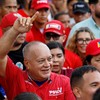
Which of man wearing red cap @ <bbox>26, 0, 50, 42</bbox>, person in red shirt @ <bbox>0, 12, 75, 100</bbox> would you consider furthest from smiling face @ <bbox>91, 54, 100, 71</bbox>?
man wearing red cap @ <bbox>26, 0, 50, 42</bbox>

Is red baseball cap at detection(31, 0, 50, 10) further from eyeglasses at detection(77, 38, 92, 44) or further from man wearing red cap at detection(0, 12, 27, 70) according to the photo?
man wearing red cap at detection(0, 12, 27, 70)

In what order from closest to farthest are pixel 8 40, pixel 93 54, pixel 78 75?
1. pixel 78 75
2. pixel 8 40
3. pixel 93 54

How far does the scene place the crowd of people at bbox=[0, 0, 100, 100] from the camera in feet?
20.7

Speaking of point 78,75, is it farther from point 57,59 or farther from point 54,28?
point 54,28

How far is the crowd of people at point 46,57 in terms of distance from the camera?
20.7ft

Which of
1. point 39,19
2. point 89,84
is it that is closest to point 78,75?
point 89,84

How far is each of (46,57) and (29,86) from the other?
39cm

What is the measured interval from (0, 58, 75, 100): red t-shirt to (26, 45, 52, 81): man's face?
0.30 ft

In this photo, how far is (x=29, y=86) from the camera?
6645mm

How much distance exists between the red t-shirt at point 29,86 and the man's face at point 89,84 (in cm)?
52

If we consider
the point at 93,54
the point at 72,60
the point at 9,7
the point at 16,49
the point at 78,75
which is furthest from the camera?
the point at 9,7

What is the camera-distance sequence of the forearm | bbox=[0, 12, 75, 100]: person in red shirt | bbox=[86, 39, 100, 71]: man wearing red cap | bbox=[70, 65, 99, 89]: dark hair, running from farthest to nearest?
bbox=[86, 39, 100, 71]: man wearing red cap < bbox=[0, 12, 75, 100]: person in red shirt < the forearm < bbox=[70, 65, 99, 89]: dark hair

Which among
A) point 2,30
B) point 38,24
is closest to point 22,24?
point 2,30

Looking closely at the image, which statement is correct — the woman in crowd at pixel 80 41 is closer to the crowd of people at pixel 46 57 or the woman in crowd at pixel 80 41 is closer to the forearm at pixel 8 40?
the crowd of people at pixel 46 57
